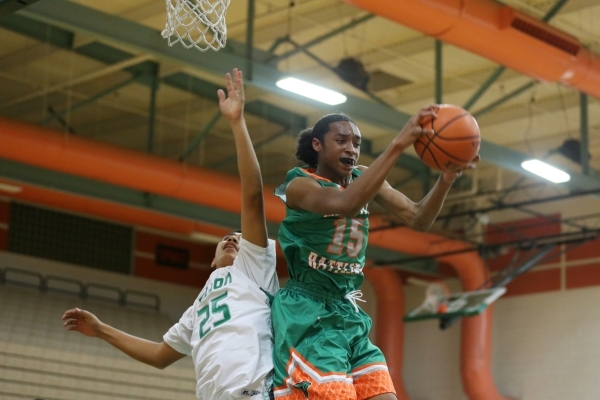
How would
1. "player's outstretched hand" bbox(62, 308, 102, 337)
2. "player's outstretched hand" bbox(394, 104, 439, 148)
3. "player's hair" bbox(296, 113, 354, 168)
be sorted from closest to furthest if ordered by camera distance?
"player's outstretched hand" bbox(394, 104, 439, 148) < "player's hair" bbox(296, 113, 354, 168) < "player's outstretched hand" bbox(62, 308, 102, 337)

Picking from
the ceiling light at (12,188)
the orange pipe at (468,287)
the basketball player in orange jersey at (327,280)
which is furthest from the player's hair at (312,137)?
the ceiling light at (12,188)

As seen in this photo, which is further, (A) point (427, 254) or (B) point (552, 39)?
(A) point (427, 254)

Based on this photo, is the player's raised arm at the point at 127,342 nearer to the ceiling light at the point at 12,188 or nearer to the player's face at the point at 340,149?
the player's face at the point at 340,149

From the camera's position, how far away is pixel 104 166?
1395 cm

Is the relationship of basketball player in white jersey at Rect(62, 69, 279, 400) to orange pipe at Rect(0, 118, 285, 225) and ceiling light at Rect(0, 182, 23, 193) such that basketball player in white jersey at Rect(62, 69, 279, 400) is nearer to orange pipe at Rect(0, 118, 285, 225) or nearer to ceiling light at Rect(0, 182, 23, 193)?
orange pipe at Rect(0, 118, 285, 225)

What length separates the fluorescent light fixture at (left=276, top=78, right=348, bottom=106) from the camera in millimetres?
11688

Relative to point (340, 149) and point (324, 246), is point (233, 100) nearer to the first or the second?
point (340, 149)

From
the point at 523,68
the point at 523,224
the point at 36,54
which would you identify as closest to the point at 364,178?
the point at 523,68

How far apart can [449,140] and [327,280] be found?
953mm

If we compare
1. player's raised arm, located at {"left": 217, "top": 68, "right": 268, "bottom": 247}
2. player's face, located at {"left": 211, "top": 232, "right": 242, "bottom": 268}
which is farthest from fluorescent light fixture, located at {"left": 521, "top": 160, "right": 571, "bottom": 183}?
player's raised arm, located at {"left": 217, "top": 68, "right": 268, "bottom": 247}

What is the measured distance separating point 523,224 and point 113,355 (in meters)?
8.43

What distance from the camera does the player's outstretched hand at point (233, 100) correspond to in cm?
484

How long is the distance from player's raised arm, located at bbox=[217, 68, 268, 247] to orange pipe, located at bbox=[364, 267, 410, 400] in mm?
14448

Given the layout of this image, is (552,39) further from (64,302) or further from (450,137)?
(64,302)
